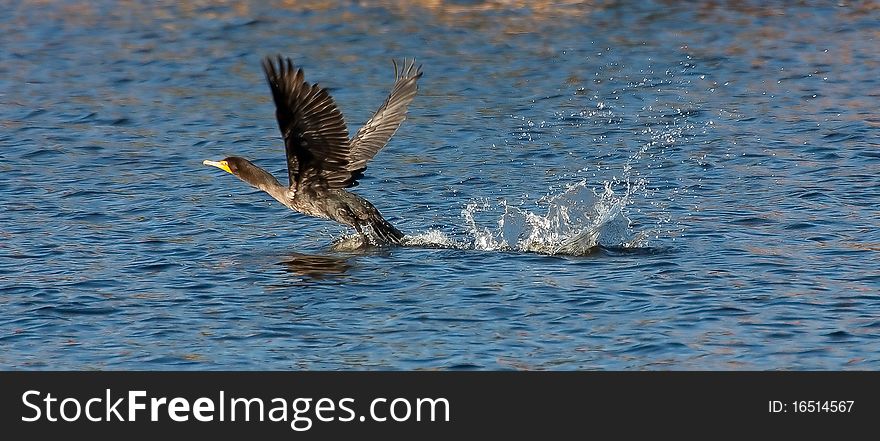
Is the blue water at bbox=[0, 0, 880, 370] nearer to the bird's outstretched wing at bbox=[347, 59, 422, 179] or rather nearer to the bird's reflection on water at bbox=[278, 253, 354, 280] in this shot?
the bird's reflection on water at bbox=[278, 253, 354, 280]

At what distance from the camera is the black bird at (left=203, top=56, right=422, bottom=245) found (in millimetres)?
10625

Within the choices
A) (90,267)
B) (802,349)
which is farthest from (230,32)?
(802,349)

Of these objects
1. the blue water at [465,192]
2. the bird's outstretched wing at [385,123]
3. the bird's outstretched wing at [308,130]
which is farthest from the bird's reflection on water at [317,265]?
the bird's outstretched wing at [385,123]

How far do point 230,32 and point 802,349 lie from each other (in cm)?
1256

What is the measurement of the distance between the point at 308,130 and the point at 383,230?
1146 millimetres

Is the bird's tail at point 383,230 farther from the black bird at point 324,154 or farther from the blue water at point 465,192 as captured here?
the blue water at point 465,192

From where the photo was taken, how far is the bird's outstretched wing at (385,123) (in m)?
12.0

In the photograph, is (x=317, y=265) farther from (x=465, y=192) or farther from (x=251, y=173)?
(x=465, y=192)

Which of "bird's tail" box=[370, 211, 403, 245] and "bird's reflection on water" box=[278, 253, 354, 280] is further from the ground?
"bird's tail" box=[370, 211, 403, 245]

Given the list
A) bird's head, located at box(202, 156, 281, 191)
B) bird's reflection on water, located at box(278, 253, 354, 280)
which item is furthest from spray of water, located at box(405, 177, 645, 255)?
bird's head, located at box(202, 156, 281, 191)

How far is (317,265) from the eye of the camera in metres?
11.1

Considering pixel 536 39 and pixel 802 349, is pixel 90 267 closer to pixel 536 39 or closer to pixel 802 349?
pixel 802 349

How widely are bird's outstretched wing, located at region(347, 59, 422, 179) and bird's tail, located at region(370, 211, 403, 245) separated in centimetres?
53

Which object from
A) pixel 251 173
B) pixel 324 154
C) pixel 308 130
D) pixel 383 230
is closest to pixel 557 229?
pixel 383 230
